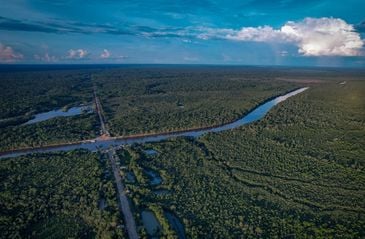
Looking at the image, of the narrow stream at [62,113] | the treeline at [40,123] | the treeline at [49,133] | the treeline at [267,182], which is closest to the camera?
the treeline at [267,182]

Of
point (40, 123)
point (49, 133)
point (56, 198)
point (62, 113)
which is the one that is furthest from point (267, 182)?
point (62, 113)

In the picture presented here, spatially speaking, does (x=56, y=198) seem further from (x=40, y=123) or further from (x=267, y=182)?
(x=40, y=123)

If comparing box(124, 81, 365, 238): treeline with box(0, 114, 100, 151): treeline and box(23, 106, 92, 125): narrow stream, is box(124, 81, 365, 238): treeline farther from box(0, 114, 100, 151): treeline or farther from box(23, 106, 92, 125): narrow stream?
box(23, 106, 92, 125): narrow stream

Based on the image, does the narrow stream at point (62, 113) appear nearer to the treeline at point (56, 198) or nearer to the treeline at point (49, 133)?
the treeline at point (49, 133)

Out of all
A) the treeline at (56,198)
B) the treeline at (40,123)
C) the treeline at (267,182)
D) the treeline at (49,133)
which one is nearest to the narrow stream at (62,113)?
the treeline at (40,123)

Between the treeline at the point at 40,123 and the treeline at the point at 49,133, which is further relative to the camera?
the treeline at the point at 40,123

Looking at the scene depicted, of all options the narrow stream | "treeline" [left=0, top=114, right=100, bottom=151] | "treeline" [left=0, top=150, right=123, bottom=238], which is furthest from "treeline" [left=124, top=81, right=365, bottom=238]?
the narrow stream

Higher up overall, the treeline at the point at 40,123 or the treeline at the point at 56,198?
the treeline at the point at 40,123

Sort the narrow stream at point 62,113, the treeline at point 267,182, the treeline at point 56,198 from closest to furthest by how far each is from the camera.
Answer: the treeline at point 56,198 → the treeline at point 267,182 → the narrow stream at point 62,113

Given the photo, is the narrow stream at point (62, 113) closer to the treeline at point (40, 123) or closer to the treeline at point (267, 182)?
the treeline at point (40, 123)
